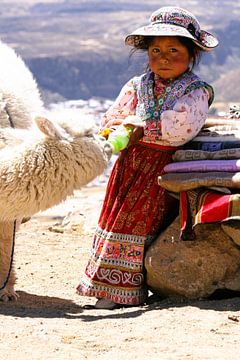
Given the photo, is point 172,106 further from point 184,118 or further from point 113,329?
point 113,329

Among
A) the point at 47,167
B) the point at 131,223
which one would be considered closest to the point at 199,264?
the point at 131,223

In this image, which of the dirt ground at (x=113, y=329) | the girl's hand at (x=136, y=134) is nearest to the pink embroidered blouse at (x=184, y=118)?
the girl's hand at (x=136, y=134)

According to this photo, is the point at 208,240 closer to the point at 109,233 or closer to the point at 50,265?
the point at 109,233

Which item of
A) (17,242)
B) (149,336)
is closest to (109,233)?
(149,336)

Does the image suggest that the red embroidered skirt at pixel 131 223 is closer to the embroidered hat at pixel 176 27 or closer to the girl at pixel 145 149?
the girl at pixel 145 149

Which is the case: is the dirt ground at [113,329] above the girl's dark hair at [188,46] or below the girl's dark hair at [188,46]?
below

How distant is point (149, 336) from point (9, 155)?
1.11 metres

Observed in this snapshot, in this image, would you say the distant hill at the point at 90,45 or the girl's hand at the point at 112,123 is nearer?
the girl's hand at the point at 112,123

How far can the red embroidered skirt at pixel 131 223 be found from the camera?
3.88 m

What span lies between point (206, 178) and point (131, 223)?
1.55 ft

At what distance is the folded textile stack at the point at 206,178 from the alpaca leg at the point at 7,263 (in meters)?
0.97

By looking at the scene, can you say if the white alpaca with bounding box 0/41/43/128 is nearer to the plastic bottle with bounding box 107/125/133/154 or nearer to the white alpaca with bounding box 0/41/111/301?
the white alpaca with bounding box 0/41/111/301

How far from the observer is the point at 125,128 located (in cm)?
368

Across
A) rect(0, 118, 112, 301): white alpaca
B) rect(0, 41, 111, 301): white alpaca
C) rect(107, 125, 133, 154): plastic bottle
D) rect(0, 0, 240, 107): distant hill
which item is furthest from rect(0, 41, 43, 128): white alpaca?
rect(0, 0, 240, 107): distant hill
